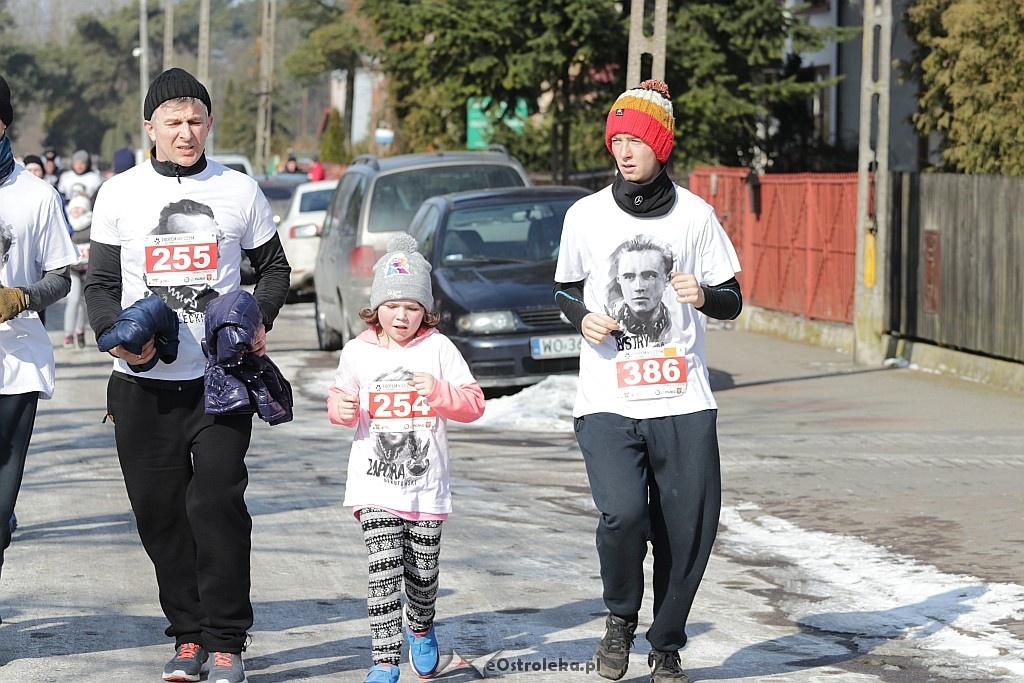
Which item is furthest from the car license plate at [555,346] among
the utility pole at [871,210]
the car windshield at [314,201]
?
the car windshield at [314,201]

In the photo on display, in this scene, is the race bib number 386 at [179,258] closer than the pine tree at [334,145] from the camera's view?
Yes

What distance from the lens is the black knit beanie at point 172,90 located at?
→ 559cm

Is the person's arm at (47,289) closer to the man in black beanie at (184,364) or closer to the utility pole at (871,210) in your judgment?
the man in black beanie at (184,364)

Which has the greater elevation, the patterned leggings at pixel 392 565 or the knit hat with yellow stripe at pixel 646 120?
the knit hat with yellow stripe at pixel 646 120

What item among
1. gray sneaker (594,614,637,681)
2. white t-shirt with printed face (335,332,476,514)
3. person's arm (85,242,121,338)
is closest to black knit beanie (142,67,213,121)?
person's arm (85,242,121,338)

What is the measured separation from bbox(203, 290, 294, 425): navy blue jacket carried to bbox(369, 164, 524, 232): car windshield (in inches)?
457

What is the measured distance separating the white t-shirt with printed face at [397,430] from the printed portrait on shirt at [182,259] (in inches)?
19.9

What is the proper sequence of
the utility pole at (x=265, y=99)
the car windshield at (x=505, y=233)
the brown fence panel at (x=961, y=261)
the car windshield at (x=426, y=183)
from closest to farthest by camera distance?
1. the car windshield at (x=505, y=233)
2. the brown fence panel at (x=961, y=261)
3. the car windshield at (x=426, y=183)
4. the utility pole at (x=265, y=99)

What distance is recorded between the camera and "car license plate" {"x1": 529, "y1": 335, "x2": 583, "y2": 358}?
13617mm

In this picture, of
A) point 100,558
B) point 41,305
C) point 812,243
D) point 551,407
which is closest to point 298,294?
point 812,243

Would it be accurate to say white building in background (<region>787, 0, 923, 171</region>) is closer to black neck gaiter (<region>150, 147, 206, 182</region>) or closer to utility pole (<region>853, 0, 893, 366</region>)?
utility pole (<region>853, 0, 893, 366</region>)

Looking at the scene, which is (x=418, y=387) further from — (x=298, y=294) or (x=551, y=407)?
(x=298, y=294)

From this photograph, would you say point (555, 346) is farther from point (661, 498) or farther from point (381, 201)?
point (661, 498)

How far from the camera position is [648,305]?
5648 mm
